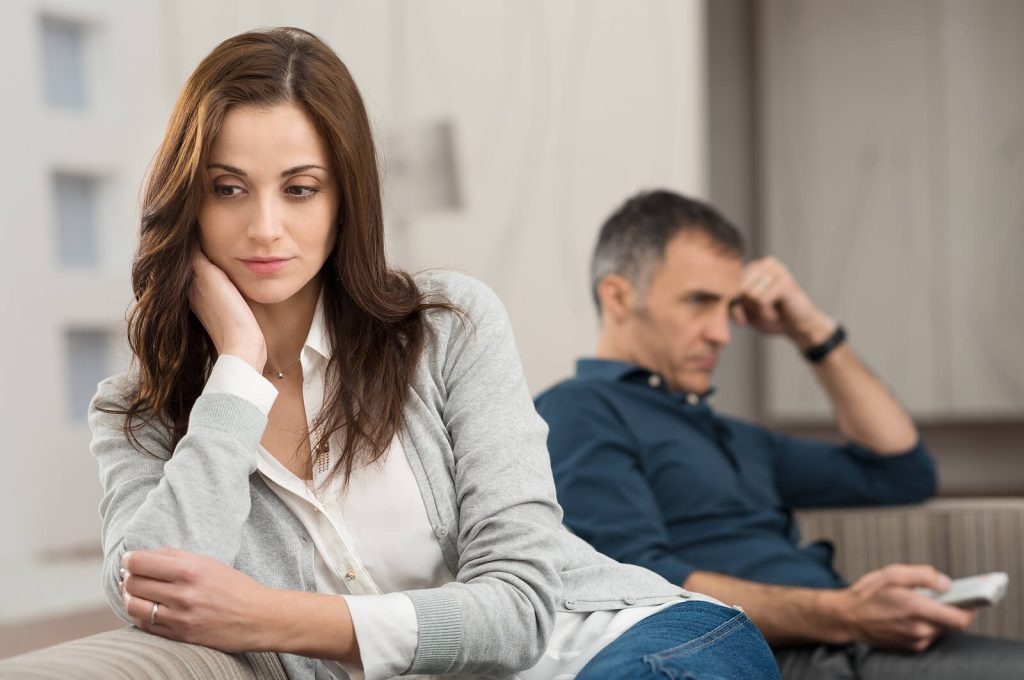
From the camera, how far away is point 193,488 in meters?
1.15

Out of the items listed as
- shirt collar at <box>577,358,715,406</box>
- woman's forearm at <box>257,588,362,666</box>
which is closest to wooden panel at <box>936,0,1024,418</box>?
shirt collar at <box>577,358,715,406</box>

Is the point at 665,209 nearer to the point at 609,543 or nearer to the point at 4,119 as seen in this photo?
the point at 609,543

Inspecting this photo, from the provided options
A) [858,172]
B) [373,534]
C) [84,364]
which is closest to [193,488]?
[373,534]

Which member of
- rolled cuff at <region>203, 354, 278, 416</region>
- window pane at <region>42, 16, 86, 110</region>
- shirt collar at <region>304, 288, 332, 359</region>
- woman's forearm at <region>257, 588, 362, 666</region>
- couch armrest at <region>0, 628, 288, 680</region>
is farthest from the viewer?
window pane at <region>42, 16, 86, 110</region>

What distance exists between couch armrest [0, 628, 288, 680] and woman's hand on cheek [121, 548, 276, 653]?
2 centimetres

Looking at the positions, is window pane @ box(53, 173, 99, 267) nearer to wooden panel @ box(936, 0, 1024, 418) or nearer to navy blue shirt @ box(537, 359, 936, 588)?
navy blue shirt @ box(537, 359, 936, 588)

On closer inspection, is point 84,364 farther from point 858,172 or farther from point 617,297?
point 858,172

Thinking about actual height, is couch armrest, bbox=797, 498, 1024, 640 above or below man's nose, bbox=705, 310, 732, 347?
below

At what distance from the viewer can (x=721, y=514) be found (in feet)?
6.50

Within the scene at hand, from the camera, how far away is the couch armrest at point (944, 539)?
2080mm

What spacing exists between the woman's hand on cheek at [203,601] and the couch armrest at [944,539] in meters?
1.38

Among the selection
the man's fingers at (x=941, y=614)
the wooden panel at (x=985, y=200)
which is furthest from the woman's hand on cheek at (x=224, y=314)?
the wooden panel at (x=985, y=200)

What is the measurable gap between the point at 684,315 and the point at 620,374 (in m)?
0.16

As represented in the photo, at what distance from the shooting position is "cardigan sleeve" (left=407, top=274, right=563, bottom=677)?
1135 millimetres
